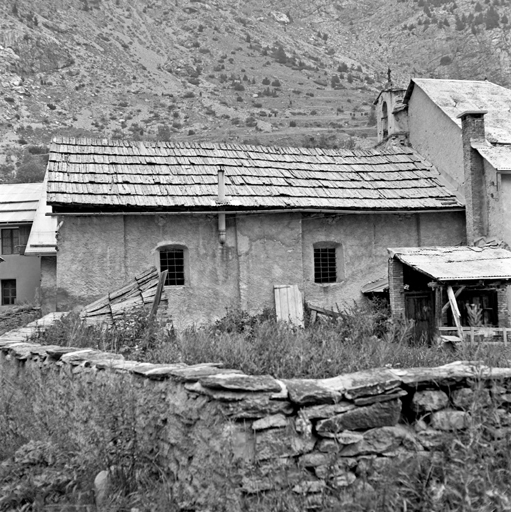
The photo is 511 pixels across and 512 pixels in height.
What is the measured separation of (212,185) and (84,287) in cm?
425

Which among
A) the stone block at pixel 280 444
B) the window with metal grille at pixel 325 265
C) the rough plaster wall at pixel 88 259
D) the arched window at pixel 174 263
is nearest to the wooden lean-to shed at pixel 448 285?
the window with metal grille at pixel 325 265

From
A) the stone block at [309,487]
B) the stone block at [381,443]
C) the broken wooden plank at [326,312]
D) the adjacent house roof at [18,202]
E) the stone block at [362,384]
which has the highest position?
the adjacent house roof at [18,202]

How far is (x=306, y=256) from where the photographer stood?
54.0ft

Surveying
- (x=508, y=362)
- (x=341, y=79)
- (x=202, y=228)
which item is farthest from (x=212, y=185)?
(x=341, y=79)

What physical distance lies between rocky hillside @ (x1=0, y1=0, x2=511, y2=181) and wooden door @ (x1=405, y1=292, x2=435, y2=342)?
116 feet

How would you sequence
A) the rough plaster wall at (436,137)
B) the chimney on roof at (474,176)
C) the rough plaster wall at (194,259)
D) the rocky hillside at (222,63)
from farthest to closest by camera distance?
the rocky hillside at (222,63) → the rough plaster wall at (436,137) → the chimney on roof at (474,176) → the rough plaster wall at (194,259)

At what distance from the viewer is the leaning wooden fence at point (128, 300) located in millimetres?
11984

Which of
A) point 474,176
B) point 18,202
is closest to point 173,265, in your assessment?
point 474,176

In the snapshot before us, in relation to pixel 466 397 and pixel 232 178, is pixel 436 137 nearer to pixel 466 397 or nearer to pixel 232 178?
pixel 232 178

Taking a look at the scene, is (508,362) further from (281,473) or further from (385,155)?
(385,155)

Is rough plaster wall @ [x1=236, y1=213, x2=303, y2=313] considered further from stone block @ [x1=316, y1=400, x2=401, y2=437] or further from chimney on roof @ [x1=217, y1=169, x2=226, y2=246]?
stone block @ [x1=316, y1=400, x2=401, y2=437]

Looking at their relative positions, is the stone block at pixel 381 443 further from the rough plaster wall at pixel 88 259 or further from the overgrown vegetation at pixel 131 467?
the rough plaster wall at pixel 88 259

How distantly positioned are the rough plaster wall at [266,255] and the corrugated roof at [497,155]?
5.11 m

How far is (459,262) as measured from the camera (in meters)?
14.7
